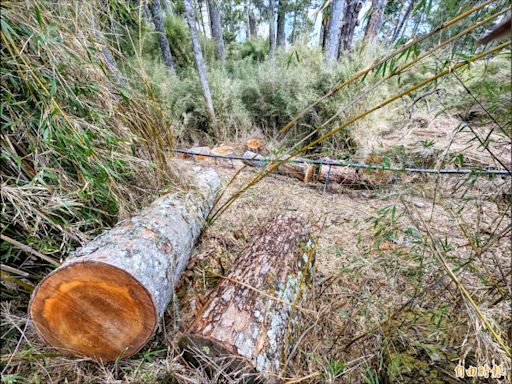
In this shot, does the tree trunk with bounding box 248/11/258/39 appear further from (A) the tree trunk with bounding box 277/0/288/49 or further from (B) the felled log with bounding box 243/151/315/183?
(B) the felled log with bounding box 243/151/315/183

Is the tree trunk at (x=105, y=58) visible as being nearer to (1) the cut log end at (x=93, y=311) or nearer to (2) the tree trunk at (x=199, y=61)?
(1) the cut log end at (x=93, y=311)

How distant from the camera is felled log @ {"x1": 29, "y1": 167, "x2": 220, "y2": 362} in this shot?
924 millimetres

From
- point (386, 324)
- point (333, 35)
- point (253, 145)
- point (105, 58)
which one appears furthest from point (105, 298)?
point (333, 35)

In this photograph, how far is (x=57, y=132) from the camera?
104cm

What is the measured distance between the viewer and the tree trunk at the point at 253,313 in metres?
0.96

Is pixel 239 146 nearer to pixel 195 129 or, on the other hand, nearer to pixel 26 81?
pixel 195 129

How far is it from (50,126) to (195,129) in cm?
378

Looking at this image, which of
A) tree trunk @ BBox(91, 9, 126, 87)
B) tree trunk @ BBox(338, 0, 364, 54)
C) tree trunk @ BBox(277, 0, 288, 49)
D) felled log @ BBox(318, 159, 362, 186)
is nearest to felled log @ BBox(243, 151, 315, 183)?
felled log @ BBox(318, 159, 362, 186)

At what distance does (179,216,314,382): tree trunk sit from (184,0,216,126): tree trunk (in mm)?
3481

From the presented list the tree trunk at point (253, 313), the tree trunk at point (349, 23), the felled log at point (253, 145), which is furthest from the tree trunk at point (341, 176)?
the tree trunk at point (349, 23)

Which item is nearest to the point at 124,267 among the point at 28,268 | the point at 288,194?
the point at 28,268

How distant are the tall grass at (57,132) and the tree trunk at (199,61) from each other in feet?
8.80

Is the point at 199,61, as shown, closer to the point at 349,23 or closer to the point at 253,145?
the point at 253,145

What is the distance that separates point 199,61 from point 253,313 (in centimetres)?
407
